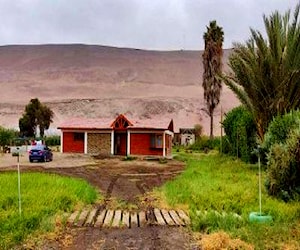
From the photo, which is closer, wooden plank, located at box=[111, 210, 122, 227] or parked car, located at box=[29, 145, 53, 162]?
wooden plank, located at box=[111, 210, 122, 227]

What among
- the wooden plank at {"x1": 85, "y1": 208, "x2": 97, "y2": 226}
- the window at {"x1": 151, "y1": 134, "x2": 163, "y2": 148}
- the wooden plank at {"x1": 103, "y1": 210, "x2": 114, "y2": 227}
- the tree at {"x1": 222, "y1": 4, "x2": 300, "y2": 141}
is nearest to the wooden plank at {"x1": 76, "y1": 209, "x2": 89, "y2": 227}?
the wooden plank at {"x1": 85, "y1": 208, "x2": 97, "y2": 226}

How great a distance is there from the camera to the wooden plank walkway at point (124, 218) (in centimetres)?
1064

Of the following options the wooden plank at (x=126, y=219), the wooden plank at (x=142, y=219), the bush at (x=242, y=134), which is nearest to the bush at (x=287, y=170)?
the wooden plank at (x=142, y=219)

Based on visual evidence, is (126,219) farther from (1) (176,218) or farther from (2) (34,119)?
(2) (34,119)

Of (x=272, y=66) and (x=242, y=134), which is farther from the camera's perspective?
(x=242, y=134)

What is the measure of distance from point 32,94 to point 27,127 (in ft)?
201

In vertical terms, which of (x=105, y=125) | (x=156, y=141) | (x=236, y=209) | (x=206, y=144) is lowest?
(x=236, y=209)

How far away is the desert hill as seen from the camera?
93438 mm

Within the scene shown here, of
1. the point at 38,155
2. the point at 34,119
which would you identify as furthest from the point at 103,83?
the point at 38,155

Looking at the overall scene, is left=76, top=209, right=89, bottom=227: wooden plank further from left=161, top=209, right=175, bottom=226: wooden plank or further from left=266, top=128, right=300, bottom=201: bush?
left=266, top=128, right=300, bottom=201: bush

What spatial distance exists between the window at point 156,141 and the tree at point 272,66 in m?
19.5

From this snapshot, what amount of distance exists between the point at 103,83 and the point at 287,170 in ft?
383

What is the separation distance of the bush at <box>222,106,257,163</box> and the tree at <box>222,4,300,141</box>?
151 inches

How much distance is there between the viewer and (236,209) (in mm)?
12086
